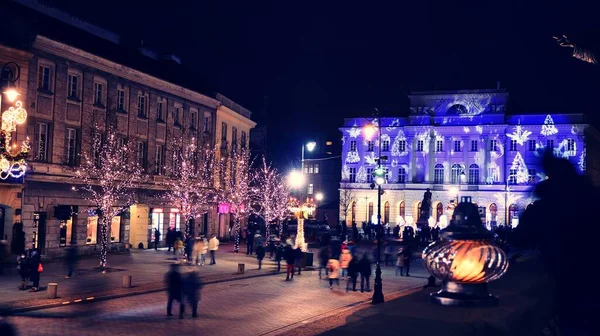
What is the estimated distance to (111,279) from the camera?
25.7m

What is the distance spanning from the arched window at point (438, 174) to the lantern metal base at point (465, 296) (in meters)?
70.0

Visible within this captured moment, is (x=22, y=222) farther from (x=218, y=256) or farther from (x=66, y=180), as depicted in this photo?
(x=218, y=256)

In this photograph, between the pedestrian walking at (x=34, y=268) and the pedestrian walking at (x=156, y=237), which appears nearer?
the pedestrian walking at (x=34, y=268)

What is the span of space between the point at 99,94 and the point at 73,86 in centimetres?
219

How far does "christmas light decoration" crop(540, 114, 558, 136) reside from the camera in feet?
260

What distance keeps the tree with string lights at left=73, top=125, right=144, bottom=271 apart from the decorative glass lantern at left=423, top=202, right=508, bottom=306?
18242 mm

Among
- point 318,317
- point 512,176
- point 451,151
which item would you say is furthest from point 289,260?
point 451,151

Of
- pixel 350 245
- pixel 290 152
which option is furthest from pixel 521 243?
pixel 290 152

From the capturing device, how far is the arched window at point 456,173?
85250 millimetres

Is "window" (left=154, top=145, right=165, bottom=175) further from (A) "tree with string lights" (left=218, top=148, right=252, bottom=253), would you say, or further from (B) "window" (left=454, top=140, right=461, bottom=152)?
(B) "window" (left=454, top=140, right=461, bottom=152)

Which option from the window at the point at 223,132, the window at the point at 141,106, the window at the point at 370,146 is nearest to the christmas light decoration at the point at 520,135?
the window at the point at 370,146

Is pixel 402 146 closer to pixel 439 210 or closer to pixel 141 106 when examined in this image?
pixel 439 210

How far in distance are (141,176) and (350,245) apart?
15.8 metres

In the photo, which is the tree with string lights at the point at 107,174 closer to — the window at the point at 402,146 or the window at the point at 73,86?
the window at the point at 73,86
